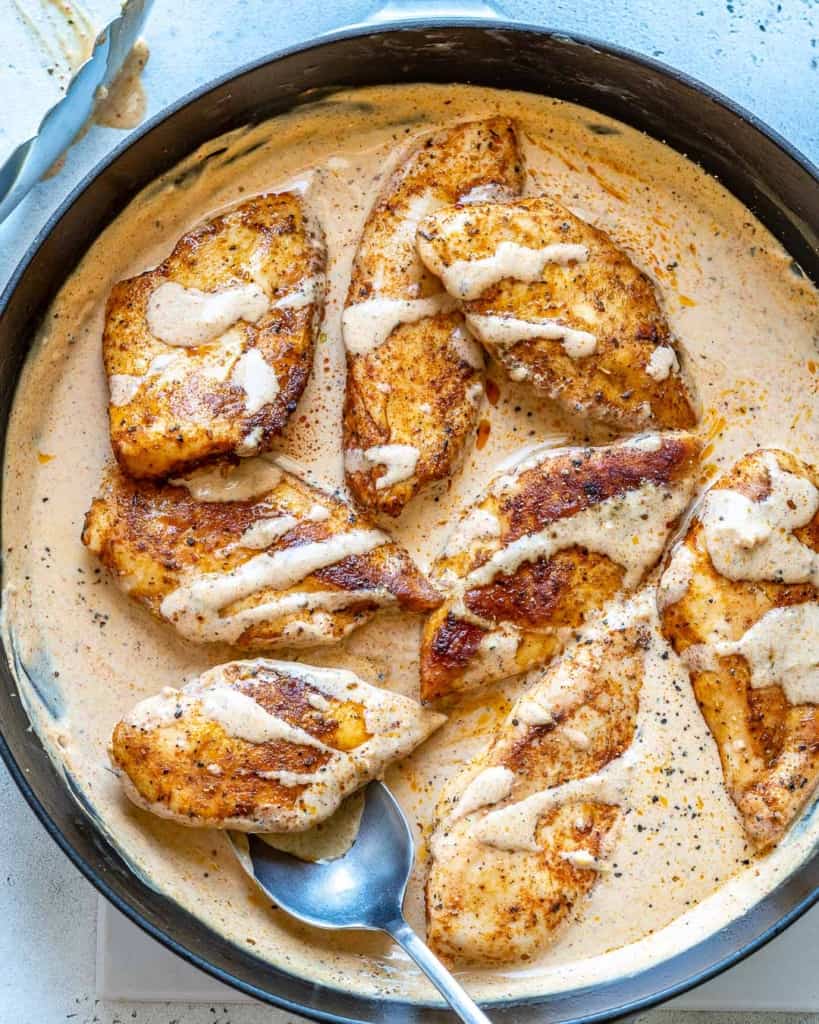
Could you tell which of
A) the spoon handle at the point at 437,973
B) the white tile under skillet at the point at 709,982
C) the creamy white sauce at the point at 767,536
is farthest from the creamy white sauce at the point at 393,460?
the white tile under skillet at the point at 709,982

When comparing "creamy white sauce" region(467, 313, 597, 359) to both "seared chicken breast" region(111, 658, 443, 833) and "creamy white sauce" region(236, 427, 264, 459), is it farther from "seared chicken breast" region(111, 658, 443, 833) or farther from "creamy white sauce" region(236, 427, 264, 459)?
"seared chicken breast" region(111, 658, 443, 833)

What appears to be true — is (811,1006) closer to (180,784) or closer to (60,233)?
(180,784)

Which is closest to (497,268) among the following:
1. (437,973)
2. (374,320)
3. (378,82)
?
(374,320)

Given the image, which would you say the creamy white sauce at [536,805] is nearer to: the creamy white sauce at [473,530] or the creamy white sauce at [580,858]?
the creamy white sauce at [580,858]

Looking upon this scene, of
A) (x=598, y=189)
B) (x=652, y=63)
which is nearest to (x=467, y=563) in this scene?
(x=598, y=189)

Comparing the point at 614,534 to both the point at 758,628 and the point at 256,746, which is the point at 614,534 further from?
the point at 256,746

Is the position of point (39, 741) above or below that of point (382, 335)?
below

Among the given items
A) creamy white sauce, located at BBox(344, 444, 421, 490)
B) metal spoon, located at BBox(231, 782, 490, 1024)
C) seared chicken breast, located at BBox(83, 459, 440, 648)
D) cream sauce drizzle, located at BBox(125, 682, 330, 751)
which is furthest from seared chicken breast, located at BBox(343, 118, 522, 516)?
metal spoon, located at BBox(231, 782, 490, 1024)
